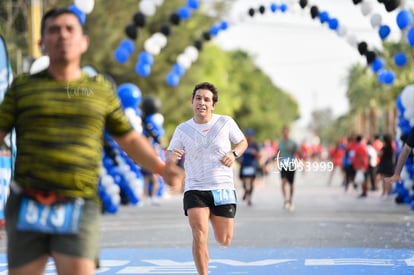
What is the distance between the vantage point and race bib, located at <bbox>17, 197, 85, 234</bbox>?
15.7 ft

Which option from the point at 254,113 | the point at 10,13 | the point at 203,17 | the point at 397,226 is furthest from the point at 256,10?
the point at 254,113

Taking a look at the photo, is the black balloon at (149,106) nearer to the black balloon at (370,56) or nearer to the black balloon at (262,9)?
the black balloon at (262,9)

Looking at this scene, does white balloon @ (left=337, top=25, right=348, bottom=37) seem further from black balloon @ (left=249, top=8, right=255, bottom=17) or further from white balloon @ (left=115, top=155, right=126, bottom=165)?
white balloon @ (left=115, top=155, right=126, bottom=165)

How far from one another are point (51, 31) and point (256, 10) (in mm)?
22969

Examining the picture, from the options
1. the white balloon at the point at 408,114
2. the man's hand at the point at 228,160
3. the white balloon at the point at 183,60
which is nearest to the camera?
the man's hand at the point at 228,160

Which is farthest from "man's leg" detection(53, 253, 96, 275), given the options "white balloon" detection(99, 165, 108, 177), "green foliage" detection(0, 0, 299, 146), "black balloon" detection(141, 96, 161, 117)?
"green foliage" detection(0, 0, 299, 146)

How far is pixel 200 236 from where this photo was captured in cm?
830

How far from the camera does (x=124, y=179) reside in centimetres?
2214

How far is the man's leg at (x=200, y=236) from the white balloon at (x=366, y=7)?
13642mm

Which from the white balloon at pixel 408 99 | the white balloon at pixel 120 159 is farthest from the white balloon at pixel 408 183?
the white balloon at pixel 120 159

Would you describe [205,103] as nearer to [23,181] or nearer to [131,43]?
[23,181]

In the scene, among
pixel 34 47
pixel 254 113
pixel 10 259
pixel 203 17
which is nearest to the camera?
pixel 10 259

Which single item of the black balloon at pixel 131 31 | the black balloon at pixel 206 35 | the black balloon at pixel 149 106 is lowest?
the black balloon at pixel 149 106

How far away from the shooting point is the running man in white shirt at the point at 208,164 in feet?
27.9
